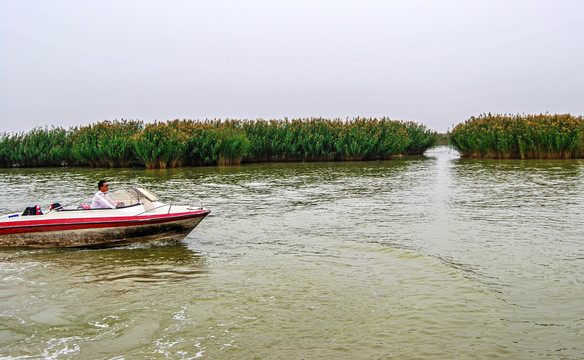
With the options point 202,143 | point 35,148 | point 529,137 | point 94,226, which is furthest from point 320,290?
point 35,148

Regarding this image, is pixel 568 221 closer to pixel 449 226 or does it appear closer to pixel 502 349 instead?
pixel 449 226

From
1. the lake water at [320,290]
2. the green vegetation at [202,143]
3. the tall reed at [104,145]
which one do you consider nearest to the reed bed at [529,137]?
the green vegetation at [202,143]

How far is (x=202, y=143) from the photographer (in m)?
38.1

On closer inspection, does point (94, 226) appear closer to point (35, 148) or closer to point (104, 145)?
point (104, 145)

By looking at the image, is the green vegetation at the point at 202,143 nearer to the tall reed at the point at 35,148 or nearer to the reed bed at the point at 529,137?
the tall reed at the point at 35,148

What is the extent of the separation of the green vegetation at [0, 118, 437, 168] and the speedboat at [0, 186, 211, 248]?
24442 millimetres

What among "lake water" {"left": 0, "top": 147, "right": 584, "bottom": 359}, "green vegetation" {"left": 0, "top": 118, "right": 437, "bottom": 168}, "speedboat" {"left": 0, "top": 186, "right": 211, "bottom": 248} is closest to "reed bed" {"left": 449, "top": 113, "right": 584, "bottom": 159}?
"green vegetation" {"left": 0, "top": 118, "right": 437, "bottom": 168}

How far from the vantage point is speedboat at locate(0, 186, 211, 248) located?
11219mm

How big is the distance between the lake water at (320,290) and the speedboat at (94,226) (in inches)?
10.8

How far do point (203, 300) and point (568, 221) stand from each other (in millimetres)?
10139

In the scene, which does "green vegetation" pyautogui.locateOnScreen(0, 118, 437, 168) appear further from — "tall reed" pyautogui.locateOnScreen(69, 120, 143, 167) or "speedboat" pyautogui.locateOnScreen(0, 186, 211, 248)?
"speedboat" pyautogui.locateOnScreen(0, 186, 211, 248)

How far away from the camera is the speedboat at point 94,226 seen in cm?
1122

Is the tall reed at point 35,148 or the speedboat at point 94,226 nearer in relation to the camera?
the speedboat at point 94,226

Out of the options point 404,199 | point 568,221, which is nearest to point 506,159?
point 404,199
